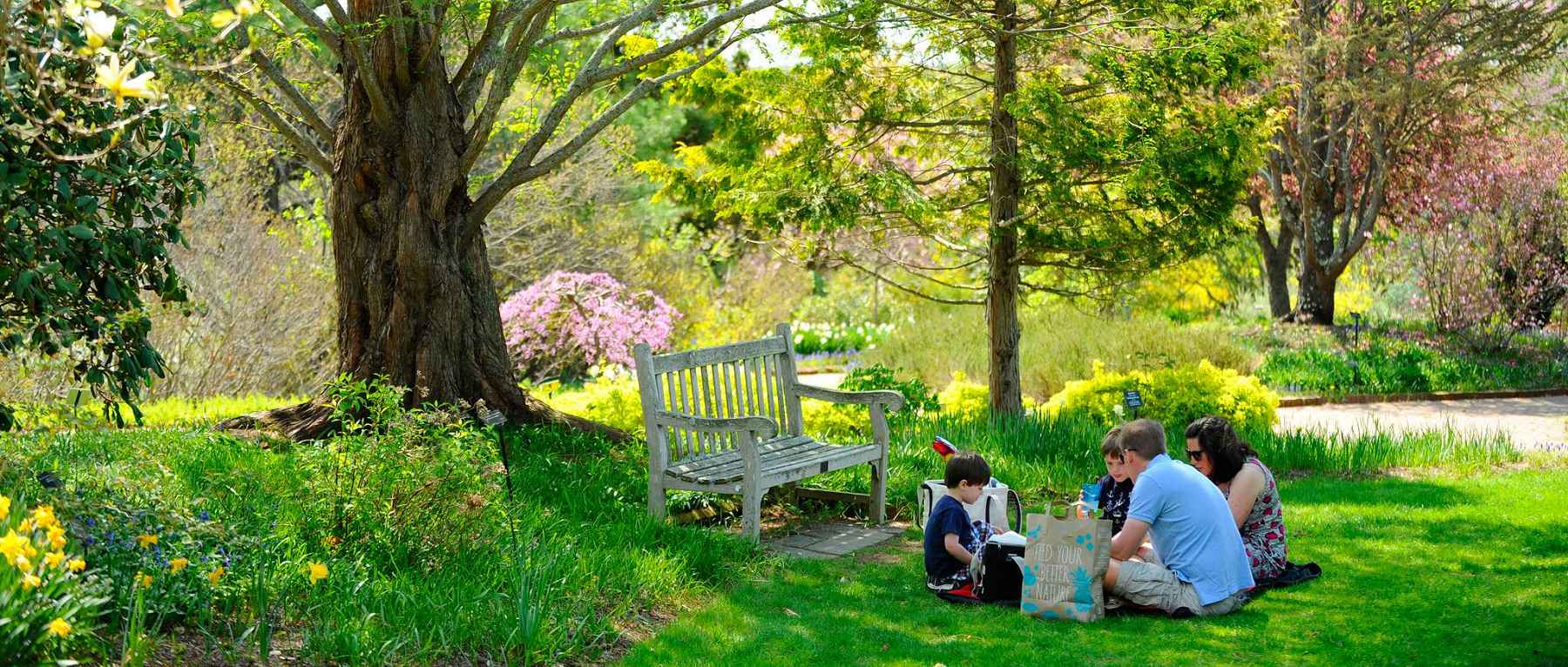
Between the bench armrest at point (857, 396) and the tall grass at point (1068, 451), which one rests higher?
the bench armrest at point (857, 396)

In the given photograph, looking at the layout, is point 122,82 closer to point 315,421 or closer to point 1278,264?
point 315,421

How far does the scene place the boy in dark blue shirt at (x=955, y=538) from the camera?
495 centimetres

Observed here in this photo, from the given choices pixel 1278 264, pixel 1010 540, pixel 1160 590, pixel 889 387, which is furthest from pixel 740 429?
pixel 1278 264

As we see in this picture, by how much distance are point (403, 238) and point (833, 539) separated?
3.01 m

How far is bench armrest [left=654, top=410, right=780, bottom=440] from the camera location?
5.57 metres

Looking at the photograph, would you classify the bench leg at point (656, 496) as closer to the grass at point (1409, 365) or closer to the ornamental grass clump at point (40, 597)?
the ornamental grass clump at point (40, 597)

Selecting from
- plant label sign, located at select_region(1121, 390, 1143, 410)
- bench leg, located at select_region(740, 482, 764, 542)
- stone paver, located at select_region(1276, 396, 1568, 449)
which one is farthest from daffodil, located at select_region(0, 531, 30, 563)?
stone paver, located at select_region(1276, 396, 1568, 449)

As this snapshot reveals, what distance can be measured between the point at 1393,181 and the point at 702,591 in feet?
45.0

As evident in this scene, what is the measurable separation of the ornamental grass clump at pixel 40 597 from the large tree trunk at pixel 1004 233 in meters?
5.91

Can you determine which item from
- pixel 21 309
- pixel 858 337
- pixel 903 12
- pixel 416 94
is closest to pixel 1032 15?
pixel 903 12

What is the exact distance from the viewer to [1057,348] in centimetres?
1214

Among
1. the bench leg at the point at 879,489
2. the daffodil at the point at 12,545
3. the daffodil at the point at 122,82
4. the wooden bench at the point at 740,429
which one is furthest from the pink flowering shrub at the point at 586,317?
the daffodil at the point at 122,82

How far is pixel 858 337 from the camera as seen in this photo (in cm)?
1888

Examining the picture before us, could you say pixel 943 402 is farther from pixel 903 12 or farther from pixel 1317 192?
pixel 1317 192
